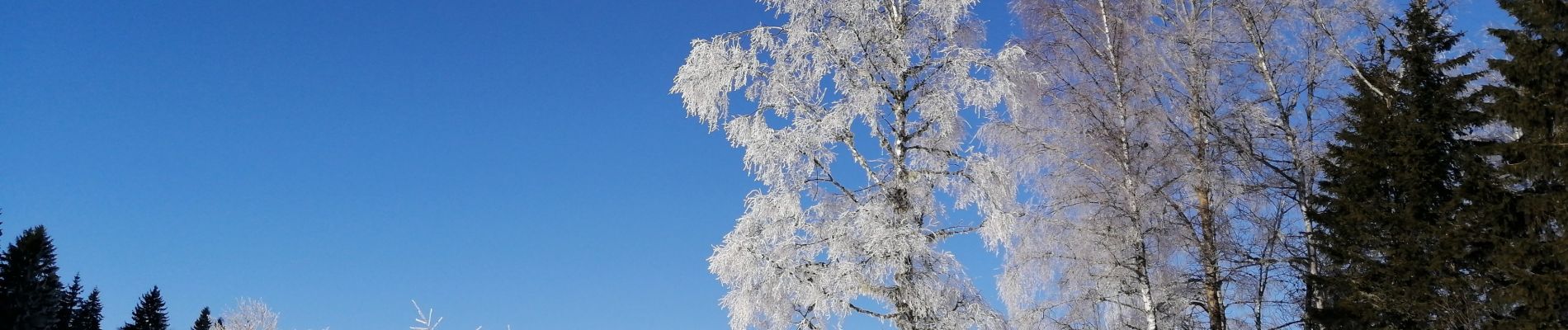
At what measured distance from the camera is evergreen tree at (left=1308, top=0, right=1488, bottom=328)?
1288 centimetres

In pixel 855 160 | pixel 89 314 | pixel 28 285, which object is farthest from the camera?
pixel 89 314

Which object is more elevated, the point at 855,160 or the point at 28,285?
the point at 28,285

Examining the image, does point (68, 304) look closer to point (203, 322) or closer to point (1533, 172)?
point (203, 322)

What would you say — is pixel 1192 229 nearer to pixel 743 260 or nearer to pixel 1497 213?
pixel 1497 213

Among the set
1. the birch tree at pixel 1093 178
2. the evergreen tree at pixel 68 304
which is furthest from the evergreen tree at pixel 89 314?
the birch tree at pixel 1093 178

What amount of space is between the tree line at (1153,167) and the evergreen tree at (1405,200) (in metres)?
0.03

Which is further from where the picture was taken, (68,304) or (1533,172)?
(68,304)

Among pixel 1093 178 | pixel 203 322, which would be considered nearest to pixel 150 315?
pixel 203 322

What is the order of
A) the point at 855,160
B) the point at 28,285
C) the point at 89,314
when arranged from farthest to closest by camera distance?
the point at 89,314 < the point at 28,285 < the point at 855,160

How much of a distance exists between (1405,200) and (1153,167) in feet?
10.4

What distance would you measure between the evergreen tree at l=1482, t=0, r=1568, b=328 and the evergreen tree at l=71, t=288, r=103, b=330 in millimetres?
44100

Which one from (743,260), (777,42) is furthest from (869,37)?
(743,260)

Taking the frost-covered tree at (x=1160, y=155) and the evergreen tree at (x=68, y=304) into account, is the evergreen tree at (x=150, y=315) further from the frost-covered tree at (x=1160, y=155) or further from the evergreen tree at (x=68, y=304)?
the frost-covered tree at (x=1160, y=155)

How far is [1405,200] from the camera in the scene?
13.8 m
